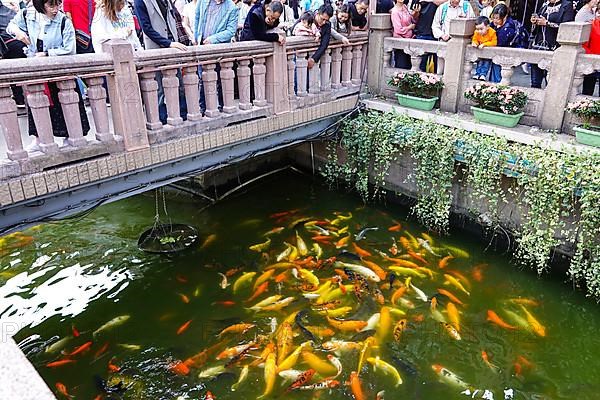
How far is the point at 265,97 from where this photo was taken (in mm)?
6770

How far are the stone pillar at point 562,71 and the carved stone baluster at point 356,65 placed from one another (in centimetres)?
296

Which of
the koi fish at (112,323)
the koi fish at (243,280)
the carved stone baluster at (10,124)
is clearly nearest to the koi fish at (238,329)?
the koi fish at (243,280)

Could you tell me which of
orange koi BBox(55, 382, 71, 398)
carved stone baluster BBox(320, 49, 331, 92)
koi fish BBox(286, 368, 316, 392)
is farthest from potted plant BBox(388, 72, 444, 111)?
orange koi BBox(55, 382, 71, 398)

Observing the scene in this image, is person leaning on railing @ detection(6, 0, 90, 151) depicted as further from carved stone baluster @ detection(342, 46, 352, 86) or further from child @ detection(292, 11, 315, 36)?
carved stone baluster @ detection(342, 46, 352, 86)

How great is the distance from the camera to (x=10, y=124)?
4.44 metres

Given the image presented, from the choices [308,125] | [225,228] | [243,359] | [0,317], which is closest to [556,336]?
[243,359]

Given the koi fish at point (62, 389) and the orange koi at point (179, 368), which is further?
the orange koi at point (179, 368)

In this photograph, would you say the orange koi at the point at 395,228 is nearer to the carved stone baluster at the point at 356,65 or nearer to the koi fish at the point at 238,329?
the carved stone baluster at the point at 356,65

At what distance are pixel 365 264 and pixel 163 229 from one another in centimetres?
335

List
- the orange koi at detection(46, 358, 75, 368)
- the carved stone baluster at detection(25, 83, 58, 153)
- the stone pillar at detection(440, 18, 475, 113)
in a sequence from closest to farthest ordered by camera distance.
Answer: the carved stone baluster at detection(25, 83, 58, 153)
the orange koi at detection(46, 358, 75, 368)
the stone pillar at detection(440, 18, 475, 113)

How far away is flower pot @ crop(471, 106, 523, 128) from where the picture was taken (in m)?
6.77

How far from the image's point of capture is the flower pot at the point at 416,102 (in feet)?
25.1

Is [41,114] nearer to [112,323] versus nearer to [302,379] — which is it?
[112,323]

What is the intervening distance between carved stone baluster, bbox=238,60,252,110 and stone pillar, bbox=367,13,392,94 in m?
2.77
